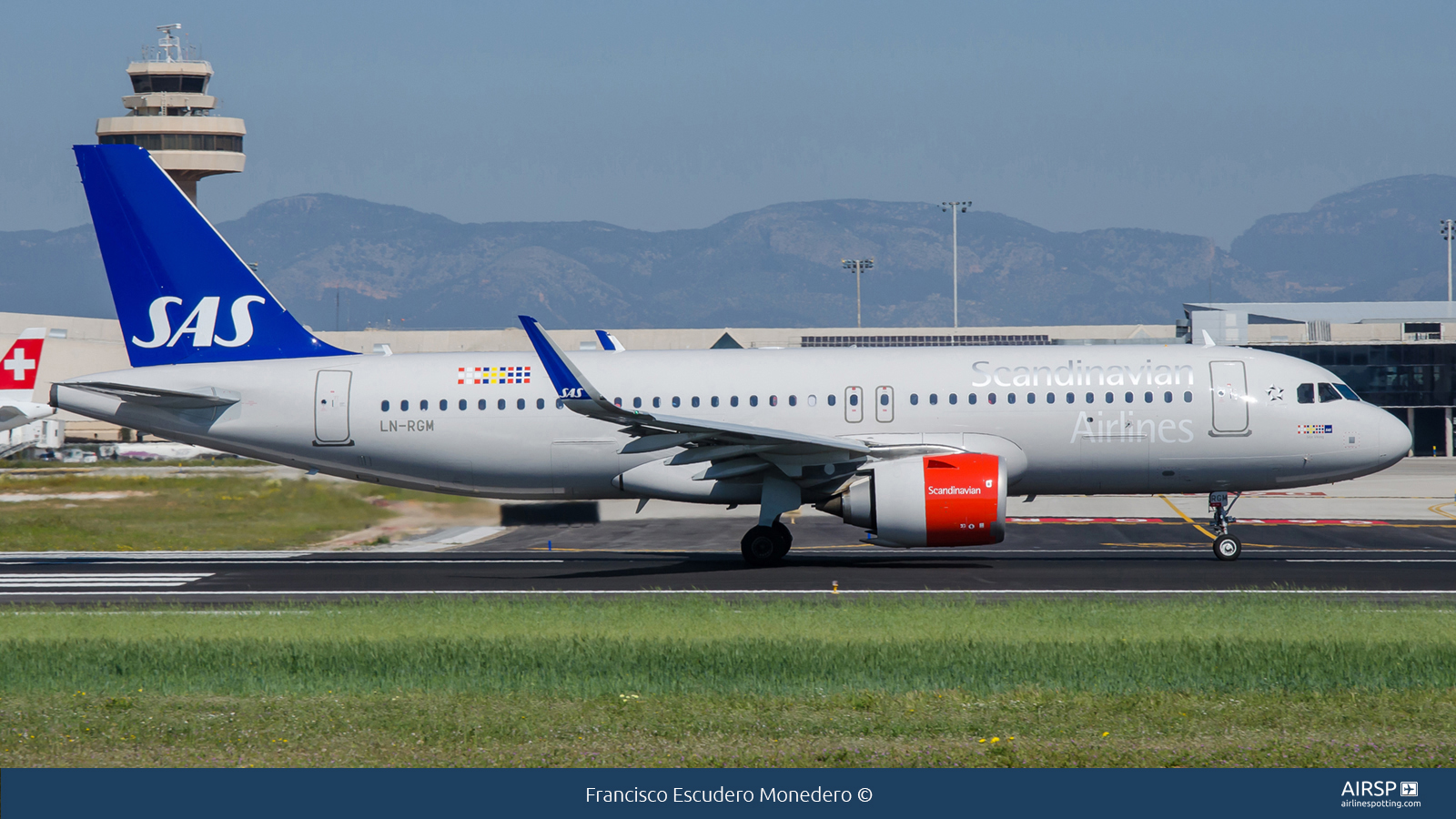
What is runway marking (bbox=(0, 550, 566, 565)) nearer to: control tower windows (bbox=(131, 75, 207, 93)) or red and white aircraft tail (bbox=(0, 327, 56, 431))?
red and white aircraft tail (bbox=(0, 327, 56, 431))

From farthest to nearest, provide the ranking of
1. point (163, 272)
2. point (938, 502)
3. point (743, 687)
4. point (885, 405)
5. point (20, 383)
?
point (20, 383) → point (163, 272) → point (885, 405) → point (938, 502) → point (743, 687)

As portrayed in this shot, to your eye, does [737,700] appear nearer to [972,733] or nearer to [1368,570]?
[972,733]

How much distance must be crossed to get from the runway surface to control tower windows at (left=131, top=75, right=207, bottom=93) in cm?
9894

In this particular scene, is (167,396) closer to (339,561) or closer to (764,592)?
(339,561)

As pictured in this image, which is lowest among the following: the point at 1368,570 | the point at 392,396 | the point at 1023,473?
the point at 1368,570

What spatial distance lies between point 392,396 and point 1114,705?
18131 mm

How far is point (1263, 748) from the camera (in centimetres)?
938

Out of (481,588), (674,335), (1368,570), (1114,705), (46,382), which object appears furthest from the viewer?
(674,335)

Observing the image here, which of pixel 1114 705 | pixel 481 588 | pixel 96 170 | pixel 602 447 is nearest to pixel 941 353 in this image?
pixel 602 447

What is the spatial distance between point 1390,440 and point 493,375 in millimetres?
16920

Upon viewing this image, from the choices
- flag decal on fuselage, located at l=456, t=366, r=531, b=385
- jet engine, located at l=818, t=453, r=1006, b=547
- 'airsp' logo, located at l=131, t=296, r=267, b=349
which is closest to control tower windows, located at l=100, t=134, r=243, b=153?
'airsp' logo, located at l=131, t=296, r=267, b=349

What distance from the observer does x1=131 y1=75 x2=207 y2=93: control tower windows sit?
385ft

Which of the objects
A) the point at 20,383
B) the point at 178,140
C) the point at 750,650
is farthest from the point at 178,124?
the point at 750,650

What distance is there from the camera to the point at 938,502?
74.2ft
